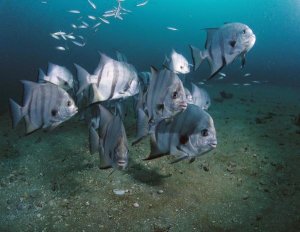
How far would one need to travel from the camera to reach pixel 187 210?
4902 mm

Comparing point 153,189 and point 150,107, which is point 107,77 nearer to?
point 150,107

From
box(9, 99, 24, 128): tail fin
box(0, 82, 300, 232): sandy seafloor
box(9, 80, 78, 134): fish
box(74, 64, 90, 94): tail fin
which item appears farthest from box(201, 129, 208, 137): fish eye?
box(9, 99, 24, 128): tail fin

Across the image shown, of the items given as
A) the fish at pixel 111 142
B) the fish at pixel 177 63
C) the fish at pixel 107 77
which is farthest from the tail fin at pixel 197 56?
the fish at pixel 177 63

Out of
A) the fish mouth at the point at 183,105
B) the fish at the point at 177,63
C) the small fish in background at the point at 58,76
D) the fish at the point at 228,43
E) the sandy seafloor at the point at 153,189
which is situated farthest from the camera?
the fish at the point at 177,63

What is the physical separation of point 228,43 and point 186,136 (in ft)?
4.41

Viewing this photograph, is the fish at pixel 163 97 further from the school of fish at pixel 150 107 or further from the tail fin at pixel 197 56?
the tail fin at pixel 197 56

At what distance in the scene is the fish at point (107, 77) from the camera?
12.6ft

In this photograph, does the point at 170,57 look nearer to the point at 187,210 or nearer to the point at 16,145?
the point at 187,210

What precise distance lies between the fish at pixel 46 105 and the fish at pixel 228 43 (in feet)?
6.35

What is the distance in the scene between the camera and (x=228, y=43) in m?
3.62

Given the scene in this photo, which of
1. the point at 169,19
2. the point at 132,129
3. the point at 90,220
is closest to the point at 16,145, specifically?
the point at 132,129

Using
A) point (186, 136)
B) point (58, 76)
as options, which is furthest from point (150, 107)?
point (58, 76)

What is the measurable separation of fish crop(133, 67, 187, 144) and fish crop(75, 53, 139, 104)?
2.19 feet

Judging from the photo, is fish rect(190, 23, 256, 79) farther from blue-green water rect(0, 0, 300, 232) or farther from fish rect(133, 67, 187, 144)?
blue-green water rect(0, 0, 300, 232)
